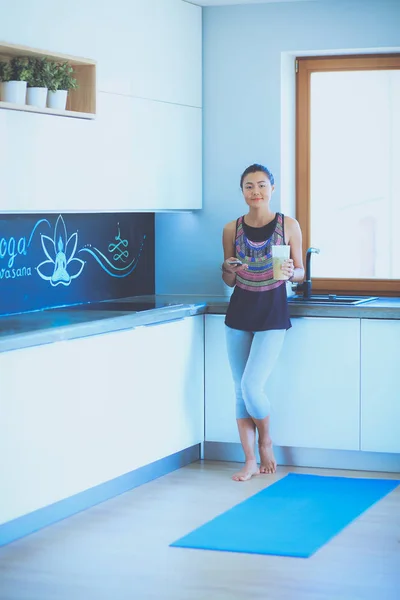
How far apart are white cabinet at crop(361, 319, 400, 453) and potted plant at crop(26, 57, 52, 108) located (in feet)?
6.01

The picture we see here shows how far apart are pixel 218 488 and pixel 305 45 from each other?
91.6 inches

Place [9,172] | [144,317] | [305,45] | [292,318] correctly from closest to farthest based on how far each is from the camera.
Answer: [9,172], [144,317], [292,318], [305,45]

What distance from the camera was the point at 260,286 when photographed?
4.92 metres

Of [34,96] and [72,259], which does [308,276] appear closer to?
[72,259]

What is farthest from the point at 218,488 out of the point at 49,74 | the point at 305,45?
the point at 305,45

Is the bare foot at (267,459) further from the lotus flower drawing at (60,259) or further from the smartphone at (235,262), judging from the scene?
the lotus flower drawing at (60,259)

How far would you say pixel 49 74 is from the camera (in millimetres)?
4266

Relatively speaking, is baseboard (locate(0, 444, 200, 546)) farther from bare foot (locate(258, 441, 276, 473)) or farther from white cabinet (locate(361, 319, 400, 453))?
white cabinet (locate(361, 319, 400, 453))

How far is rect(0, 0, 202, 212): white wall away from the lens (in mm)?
4195

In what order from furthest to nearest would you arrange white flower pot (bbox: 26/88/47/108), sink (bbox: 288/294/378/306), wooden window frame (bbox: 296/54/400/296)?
wooden window frame (bbox: 296/54/400/296), sink (bbox: 288/294/378/306), white flower pot (bbox: 26/88/47/108)

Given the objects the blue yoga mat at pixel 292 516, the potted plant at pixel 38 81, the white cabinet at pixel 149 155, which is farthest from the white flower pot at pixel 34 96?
the blue yoga mat at pixel 292 516

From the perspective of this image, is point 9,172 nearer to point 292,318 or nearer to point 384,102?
point 292,318

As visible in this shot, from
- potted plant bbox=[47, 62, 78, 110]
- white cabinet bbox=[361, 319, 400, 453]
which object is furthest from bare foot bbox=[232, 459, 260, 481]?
potted plant bbox=[47, 62, 78, 110]

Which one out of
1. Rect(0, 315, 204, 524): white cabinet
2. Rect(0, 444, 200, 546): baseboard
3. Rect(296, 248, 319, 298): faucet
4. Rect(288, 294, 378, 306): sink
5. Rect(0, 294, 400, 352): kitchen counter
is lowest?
Rect(0, 444, 200, 546): baseboard
